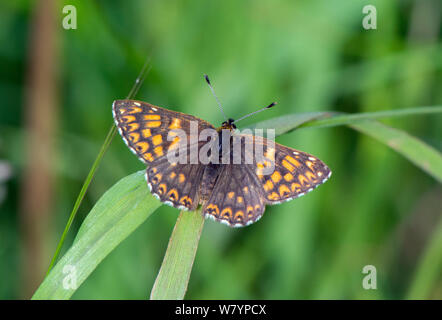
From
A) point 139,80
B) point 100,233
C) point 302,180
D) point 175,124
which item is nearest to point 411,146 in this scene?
point 302,180

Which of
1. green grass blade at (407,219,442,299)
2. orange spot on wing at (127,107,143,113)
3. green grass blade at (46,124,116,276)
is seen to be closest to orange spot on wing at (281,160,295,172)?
orange spot on wing at (127,107,143,113)

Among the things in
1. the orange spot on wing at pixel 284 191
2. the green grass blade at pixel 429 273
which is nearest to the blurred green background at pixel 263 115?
the green grass blade at pixel 429 273

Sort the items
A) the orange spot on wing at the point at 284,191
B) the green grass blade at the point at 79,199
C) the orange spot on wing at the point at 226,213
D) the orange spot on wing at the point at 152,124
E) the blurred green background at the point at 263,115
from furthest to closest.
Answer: the blurred green background at the point at 263,115
the orange spot on wing at the point at 152,124
the orange spot on wing at the point at 284,191
the orange spot on wing at the point at 226,213
the green grass blade at the point at 79,199

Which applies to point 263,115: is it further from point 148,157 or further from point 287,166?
point 148,157

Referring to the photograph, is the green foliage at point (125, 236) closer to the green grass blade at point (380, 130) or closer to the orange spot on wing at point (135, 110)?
the green grass blade at point (380, 130)

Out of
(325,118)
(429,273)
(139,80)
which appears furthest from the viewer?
(429,273)

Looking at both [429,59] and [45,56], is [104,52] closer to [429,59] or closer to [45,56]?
[45,56]
